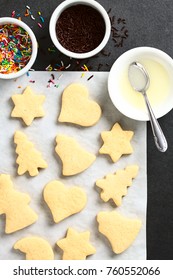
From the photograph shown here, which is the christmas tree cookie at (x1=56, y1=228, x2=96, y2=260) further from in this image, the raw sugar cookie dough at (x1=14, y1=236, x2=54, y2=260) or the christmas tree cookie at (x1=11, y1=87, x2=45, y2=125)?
the christmas tree cookie at (x1=11, y1=87, x2=45, y2=125)

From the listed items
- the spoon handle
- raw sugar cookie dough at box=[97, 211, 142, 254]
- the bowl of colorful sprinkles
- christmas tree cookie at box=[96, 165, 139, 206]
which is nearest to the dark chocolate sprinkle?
the bowl of colorful sprinkles

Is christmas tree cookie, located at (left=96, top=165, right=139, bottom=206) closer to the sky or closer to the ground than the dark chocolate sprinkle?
closer to the ground

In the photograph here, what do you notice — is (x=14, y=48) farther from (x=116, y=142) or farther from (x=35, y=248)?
(x=35, y=248)

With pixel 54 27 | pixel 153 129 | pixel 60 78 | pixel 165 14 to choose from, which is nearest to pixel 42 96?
pixel 60 78

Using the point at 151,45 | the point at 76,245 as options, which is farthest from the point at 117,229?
the point at 151,45

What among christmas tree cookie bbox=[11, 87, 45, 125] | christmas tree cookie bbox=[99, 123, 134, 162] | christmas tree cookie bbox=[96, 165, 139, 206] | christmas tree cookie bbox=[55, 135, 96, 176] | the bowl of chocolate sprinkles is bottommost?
christmas tree cookie bbox=[96, 165, 139, 206]

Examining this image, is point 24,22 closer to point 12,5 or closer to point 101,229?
point 12,5

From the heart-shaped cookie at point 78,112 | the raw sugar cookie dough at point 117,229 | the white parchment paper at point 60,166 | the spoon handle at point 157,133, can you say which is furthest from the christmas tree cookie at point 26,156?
the spoon handle at point 157,133
